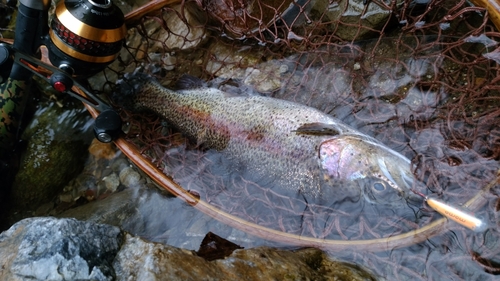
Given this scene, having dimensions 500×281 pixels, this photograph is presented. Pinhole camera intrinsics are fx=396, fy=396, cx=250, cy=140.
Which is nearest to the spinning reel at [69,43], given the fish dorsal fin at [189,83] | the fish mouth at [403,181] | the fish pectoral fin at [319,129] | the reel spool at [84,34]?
the reel spool at [84,34]

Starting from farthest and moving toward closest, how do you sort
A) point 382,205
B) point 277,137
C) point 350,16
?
point 350,16
point 277,137
point 382,205

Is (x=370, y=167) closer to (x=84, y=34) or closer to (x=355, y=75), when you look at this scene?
(x=355, y=75)

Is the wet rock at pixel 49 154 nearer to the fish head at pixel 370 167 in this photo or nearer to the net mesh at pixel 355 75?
the net mesh at pixel 355 75

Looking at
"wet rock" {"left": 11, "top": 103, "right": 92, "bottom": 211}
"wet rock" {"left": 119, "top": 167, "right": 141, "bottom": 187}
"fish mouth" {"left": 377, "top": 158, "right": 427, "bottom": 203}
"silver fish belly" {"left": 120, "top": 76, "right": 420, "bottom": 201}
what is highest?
"fish mouth" {"left": 377, "top": 158, "right": 427, "bottom": 203}

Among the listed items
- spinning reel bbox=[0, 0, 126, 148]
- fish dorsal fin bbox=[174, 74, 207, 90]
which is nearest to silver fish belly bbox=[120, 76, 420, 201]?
fish dorsal fin bbox=[174, 74, 207, 90]

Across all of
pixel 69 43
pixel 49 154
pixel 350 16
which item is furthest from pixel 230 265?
pixel 49 154

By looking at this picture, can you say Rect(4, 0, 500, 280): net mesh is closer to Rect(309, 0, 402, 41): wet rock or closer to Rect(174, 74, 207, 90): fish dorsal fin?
Rect(309, 0, 402, 41): wet rock

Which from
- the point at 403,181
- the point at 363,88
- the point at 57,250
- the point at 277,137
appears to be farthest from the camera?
the point at 363,88
